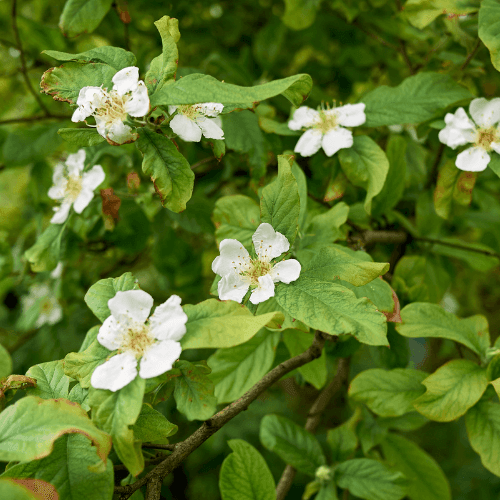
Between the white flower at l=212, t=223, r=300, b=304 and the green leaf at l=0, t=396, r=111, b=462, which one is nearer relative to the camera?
the green leaf at l=0, t=396, r=111, b=462

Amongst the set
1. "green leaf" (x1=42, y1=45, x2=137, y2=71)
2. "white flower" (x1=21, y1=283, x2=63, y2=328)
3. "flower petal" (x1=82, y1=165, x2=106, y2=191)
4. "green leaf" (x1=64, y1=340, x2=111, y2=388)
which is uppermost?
"green leaf" (x1=42, y1=45, x2=137, y2=71)

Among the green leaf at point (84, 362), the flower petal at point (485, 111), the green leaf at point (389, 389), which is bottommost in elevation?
the green leaf at point (389, 389)

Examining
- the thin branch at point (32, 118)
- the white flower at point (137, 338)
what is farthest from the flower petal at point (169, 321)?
the thin branch at point (32, 118)

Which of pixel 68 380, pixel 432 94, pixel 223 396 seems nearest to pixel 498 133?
pixel 432 94

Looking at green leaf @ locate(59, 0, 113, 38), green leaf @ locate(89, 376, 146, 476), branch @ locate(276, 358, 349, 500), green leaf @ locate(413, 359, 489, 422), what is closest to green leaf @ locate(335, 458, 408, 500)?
branch @ locate(276, 358, 349, 500)

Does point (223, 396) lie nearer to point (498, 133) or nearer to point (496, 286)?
point (498, 133)

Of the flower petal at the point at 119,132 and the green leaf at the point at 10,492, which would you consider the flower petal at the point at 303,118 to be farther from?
the green leaf at the point at 10,492

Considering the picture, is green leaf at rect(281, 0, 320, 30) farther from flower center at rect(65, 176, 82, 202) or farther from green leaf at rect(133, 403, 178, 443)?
green leaf at rect(133, 403, 178, 443)
